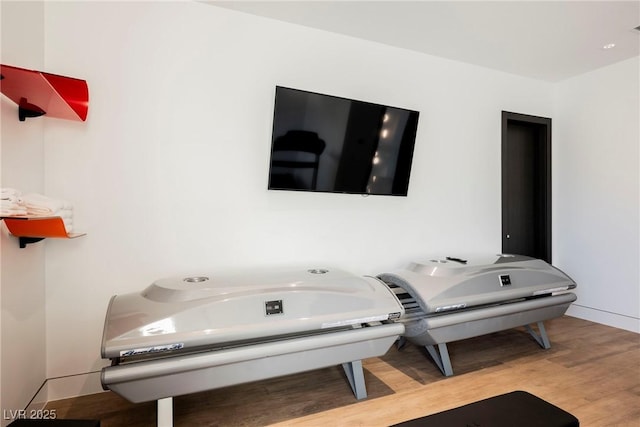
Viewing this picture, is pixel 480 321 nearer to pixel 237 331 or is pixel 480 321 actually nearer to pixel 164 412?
pixel 237 331

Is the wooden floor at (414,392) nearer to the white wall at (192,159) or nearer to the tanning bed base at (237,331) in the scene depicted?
the tanning bed base at (237,331)

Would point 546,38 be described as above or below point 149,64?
above

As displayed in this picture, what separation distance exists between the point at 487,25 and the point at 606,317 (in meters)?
3.15

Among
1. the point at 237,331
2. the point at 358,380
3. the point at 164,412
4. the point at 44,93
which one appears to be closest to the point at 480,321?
the point at 358,380

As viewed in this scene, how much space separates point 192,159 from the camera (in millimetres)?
2473

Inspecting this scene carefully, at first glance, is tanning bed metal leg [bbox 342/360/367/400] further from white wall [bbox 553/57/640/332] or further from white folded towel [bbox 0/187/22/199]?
white wall [bbox 553/57/640/332]

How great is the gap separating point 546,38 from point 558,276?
2051 mm

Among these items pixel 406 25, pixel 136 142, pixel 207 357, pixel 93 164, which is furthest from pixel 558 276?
pixel 93 164

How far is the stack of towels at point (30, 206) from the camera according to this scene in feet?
4.55

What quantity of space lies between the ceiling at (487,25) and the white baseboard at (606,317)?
2.57m

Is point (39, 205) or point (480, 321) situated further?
point (480, 321)

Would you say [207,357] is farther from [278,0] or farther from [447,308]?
[278,0]

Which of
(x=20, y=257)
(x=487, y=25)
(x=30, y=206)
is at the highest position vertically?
(x=487, y=25)

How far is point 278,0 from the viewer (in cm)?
248
